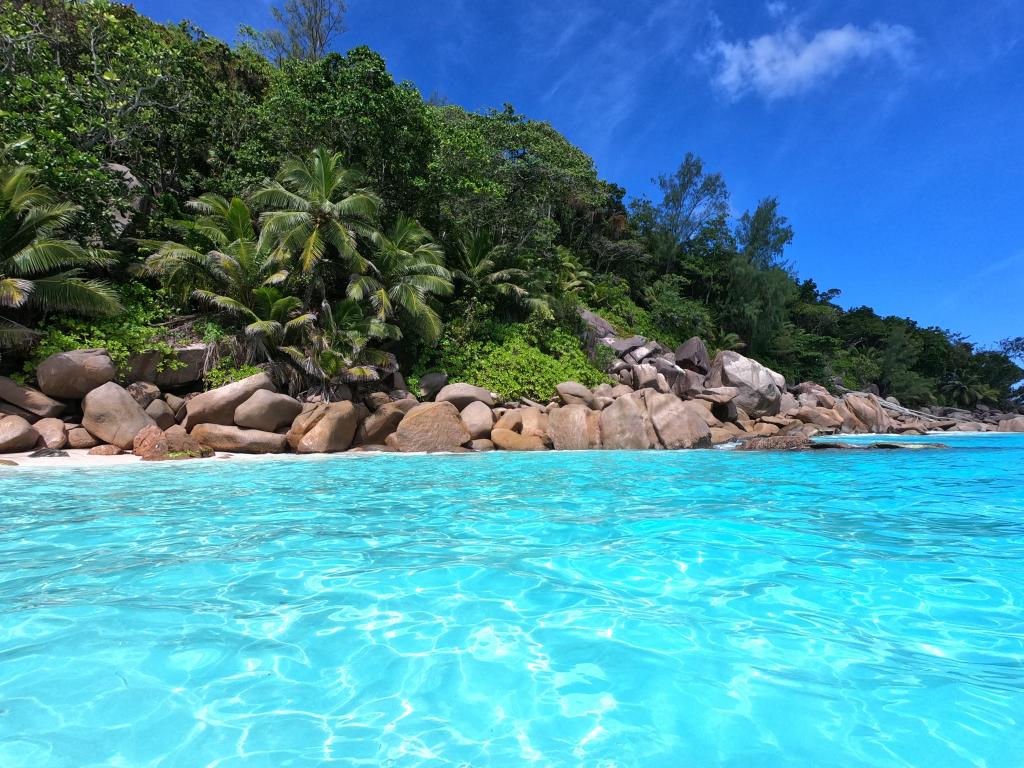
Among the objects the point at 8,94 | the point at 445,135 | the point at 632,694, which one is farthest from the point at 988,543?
the point at 8,94

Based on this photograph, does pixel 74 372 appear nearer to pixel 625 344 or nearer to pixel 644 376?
pixel 644 376

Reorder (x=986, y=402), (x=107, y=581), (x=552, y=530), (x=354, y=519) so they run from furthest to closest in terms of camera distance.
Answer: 1. (x=986, y=402)
2. (x=354, y=519)
3. (x=552, y=530)
4. (x=107, y=581)

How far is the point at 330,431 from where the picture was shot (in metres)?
12.8

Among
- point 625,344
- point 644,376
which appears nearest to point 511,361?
point 644,376

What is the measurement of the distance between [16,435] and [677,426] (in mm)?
15526

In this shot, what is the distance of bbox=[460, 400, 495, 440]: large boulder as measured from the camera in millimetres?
14766

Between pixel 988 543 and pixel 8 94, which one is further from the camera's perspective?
pixel 8 94

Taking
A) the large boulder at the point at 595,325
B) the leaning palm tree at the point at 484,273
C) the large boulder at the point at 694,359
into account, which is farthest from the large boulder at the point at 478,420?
the large boulder at the point at 694,359

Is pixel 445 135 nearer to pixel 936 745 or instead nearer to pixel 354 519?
pixel 354 519

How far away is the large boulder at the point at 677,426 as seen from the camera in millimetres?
15422

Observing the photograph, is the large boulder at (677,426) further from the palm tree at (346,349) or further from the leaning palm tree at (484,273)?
the palm tree at (346,349)

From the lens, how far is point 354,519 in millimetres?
5531

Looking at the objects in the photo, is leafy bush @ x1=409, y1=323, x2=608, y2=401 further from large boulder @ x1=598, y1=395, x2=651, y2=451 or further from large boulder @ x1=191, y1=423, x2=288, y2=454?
large boulder @ x1=191, y1=423, x2=288, y2=454

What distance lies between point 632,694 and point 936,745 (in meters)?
1.14
